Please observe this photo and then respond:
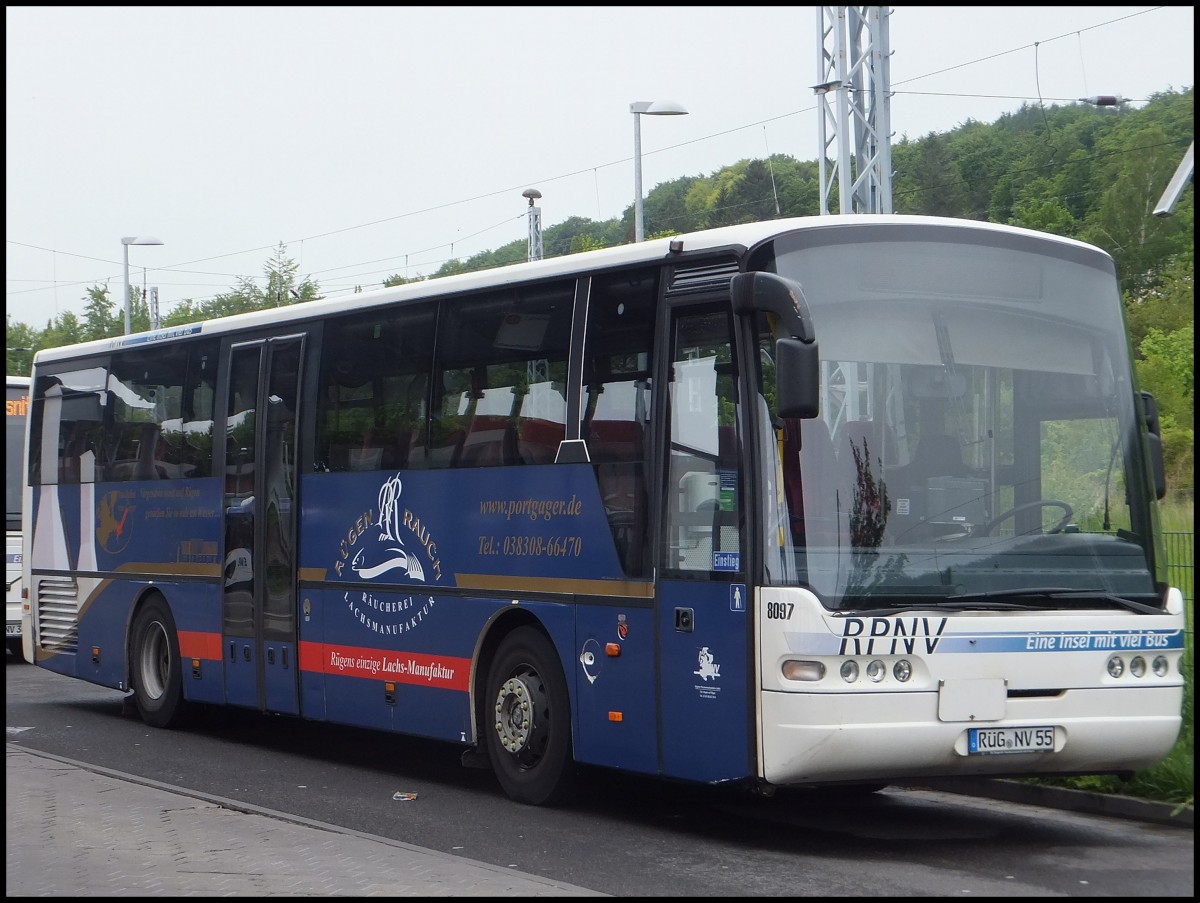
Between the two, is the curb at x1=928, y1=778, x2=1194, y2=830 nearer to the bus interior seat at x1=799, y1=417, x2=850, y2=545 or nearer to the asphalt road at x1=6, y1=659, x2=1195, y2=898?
the asphalt road at x1=6, y1=659, x2=1195, y2=898

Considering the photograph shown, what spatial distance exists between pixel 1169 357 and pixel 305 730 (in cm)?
3637

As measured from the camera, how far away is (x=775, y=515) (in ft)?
28.1

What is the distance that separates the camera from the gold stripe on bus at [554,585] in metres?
9.61

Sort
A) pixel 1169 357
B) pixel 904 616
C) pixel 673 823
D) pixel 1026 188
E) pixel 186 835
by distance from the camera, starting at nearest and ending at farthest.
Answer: pixel 904 616 → pixel 186 835 → pixel 673 823 → pixel 1169 357 → pixel 1026 188

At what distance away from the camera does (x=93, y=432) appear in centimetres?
1669

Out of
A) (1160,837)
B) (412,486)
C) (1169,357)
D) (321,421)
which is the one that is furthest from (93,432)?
(1169,357)

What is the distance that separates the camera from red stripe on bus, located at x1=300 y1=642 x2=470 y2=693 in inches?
446

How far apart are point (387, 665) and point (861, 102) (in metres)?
8.80

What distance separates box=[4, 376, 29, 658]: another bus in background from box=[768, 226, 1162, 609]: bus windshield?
14.7m

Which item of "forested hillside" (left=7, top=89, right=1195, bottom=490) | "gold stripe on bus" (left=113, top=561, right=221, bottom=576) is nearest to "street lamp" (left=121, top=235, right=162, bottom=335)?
"forested hillside" (left=7, top=89, right=1195, bottom=490)

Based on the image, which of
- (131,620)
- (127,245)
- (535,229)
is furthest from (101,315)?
(131,620)

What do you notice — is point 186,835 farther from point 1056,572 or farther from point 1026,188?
point 1026,188

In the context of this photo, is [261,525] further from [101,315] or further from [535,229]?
[101,315]

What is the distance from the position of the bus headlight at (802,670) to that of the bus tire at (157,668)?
818 centimetres
